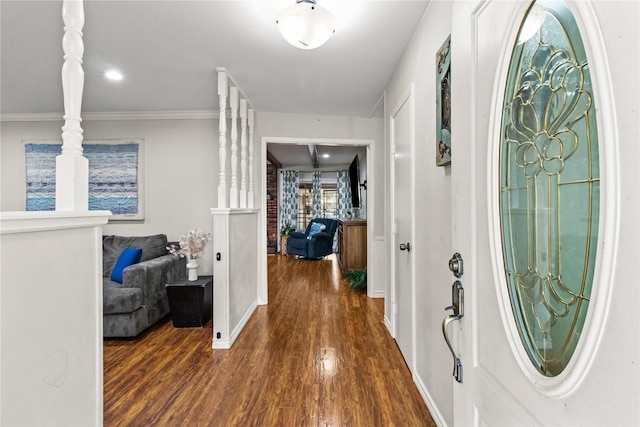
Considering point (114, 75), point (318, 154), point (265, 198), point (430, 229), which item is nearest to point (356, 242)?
point (265, 198)

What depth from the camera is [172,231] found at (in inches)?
150

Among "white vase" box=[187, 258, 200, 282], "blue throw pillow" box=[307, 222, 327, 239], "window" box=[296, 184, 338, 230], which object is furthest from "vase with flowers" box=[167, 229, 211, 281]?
"window" box=[296, 184, 338, 230]

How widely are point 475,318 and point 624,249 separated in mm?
438

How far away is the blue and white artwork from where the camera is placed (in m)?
3.74

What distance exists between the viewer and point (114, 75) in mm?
2684

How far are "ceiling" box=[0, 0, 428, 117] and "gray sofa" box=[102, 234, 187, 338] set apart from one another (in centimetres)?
168

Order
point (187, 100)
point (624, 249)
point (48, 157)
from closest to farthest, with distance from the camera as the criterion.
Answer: point (624, 249) < point (187, 100) < point (48, 157)

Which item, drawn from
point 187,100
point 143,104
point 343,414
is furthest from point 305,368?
point 143,104

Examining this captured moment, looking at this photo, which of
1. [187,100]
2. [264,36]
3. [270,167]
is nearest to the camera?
[264,36]

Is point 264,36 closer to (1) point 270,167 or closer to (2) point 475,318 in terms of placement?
(2) point 475,318

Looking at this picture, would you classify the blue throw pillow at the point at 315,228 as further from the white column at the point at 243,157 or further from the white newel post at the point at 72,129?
the white newel post at the point at 72,129

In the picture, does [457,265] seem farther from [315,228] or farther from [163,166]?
[315,228]

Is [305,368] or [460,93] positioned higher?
[460,93]

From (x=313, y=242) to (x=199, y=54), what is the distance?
4.85m
